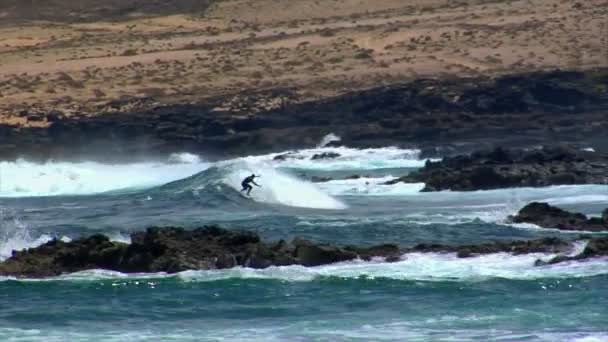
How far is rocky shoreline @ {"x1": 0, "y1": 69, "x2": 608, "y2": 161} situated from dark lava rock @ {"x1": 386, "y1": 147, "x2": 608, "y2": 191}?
49.9 feet

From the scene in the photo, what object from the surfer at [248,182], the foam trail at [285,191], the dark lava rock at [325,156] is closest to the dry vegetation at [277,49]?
the dark lava rock at [325,156]

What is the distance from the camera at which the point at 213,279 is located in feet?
74.9

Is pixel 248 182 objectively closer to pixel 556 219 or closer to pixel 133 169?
pixel 556 219

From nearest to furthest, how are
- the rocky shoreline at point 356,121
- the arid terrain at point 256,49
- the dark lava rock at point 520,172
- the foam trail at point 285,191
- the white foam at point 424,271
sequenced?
the white foam at point 424,271
the foam trail at point 285,191
the dark lava rock at point 520,172
the rocky shoreline at point 356,121
the arid terrain at point 256,49

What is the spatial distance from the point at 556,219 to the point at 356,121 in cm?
3571

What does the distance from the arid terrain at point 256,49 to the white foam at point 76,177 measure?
7842mm

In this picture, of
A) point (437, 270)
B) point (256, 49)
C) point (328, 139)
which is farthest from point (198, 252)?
point (256, 49)

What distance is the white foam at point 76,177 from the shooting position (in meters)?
51.4

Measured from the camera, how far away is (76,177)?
53250 mm

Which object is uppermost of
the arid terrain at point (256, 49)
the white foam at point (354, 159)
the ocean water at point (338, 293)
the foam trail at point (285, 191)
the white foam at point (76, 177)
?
the arid terrain at point (256, 49)

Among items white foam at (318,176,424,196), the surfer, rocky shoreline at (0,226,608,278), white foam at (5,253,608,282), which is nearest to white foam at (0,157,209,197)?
white foam at (318,176,424,196)

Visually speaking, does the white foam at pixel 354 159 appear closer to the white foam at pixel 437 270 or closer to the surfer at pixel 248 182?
the surfer at pixel 248 182

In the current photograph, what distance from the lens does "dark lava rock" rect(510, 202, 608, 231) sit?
28.1 metres

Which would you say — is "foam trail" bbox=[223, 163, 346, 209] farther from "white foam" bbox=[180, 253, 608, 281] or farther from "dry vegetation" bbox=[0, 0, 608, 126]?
"dry vegetation" bbox=[0, 0, 608, 126]
